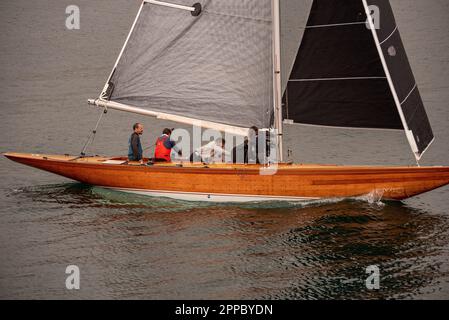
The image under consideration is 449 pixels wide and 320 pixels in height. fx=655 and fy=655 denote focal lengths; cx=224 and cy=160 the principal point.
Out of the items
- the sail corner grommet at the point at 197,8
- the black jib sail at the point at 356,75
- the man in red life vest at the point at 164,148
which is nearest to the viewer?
the black jib sail at the point at 356,75

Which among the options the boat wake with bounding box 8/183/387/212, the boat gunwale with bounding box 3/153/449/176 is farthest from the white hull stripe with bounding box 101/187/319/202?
the boat gunwale with bounding box 3/153/449/176

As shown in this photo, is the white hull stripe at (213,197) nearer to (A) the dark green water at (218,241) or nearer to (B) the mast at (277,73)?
(A) the dark green water at (218,241)

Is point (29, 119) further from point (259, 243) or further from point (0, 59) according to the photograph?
point (259, 243)

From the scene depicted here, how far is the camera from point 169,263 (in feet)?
59.9

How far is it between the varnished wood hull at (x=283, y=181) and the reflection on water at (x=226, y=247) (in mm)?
455

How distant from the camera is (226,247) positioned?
1941 cm

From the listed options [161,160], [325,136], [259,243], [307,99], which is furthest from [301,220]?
[325,136]

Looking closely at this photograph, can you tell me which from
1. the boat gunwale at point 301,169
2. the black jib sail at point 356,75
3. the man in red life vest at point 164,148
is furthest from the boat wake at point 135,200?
the black jib sail at point 356,75

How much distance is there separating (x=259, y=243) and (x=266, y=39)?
7340 millimetres

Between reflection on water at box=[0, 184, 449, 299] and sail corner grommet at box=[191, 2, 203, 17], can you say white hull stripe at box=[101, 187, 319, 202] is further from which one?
sail corner grommet at box=[191, 2, 203, 17]

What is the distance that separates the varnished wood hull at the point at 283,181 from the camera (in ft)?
72.7

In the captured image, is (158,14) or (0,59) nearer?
(158,14)

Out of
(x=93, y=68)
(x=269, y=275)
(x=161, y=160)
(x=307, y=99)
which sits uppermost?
(x=93, y=68)

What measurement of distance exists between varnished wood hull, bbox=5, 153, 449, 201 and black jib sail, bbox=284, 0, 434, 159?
1.18 meters
